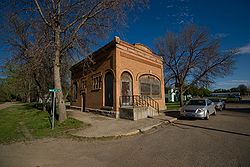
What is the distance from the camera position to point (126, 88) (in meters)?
14.2

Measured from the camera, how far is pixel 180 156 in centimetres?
484

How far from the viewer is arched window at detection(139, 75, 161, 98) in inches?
626

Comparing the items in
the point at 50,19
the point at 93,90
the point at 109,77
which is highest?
the point at 50,19

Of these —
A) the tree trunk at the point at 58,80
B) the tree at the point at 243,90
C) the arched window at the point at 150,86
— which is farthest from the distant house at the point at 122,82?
the tree at the point at 243,90

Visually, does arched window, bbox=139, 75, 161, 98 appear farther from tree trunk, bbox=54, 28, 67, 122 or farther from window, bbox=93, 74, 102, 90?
tree trunk, bbox=54, 28, 67, 122

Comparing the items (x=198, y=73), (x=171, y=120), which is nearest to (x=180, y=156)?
(x=171, y=120)

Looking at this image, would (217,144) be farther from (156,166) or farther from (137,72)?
(137,72)

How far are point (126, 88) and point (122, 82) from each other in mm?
762

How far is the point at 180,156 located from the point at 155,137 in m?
2.41

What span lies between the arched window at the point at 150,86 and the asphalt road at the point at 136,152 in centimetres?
905

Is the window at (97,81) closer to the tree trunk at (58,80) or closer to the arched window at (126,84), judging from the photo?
the arched window at (126,84)

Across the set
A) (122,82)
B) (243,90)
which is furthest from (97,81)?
(243,90)

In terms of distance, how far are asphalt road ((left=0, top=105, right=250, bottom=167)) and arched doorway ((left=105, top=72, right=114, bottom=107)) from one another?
6.93 meters

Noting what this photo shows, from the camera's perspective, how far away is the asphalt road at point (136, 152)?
4.45 meters
